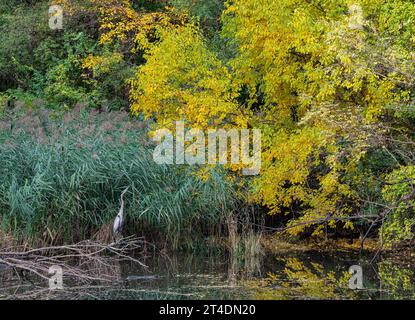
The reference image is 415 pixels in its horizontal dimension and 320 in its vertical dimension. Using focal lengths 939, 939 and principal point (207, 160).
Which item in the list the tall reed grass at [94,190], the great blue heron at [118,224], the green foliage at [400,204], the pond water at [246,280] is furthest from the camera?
the tall reed grass at [94,190]

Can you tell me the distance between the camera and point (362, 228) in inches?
597

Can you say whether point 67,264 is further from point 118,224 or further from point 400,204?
point 400,204

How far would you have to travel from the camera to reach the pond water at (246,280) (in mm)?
11094

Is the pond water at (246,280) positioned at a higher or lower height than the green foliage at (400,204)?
lower

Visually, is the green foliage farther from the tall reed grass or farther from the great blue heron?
the great blue heron

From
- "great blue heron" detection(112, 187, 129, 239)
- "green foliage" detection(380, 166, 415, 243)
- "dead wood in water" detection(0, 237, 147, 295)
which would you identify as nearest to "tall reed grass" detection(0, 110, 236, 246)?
"great blue heron" detection(112, 187, 129, 239)

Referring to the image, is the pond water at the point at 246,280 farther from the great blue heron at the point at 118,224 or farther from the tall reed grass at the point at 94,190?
the tall reed grass at the point at 94,190

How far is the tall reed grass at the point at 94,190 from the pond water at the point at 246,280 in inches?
26.6

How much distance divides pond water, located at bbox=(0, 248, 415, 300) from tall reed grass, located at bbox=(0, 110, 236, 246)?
676 millimetres

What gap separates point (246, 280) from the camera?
12.2m

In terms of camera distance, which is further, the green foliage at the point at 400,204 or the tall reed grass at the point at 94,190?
the tall reed grass at the point at 94,190

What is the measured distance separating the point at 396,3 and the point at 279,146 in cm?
281

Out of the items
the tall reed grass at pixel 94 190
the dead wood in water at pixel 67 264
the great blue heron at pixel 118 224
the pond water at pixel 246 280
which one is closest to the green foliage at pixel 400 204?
the pond water at pixel 246 280
